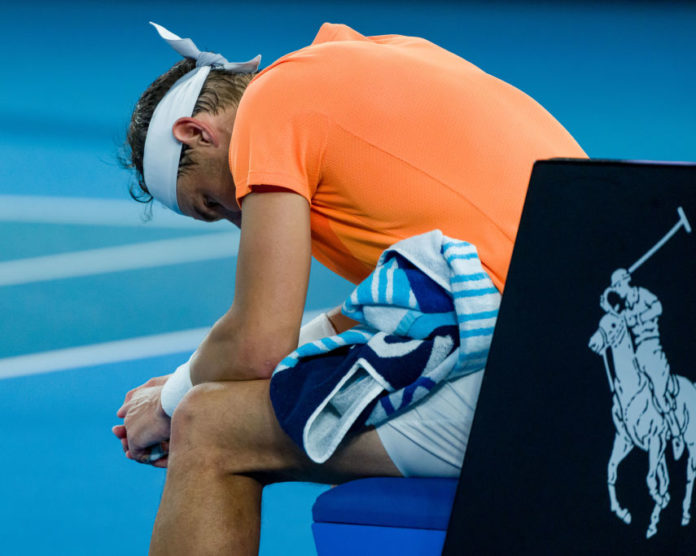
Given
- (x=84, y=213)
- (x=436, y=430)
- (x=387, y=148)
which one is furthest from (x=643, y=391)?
(x=84, y=213)

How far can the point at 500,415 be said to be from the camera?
93cm

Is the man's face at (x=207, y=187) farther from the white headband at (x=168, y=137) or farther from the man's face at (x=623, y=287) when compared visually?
the man's face at (x=623, y=287)

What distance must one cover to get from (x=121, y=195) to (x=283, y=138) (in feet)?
7.43

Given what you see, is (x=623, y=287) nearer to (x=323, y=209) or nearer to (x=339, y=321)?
(x=323, y=209)

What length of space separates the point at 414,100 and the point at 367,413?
14.7 inches

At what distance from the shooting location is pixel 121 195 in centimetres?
336

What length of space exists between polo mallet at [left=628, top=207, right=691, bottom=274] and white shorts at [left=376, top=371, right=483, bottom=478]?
0.26 m

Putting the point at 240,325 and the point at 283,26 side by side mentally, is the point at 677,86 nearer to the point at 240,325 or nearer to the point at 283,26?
the point at 283,26

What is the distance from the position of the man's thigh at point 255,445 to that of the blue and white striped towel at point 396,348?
1.4 inches

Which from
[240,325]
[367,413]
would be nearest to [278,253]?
[240,325]

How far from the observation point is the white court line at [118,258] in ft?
9.46

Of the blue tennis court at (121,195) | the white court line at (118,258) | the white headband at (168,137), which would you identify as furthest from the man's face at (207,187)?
the white court line at (118,258)

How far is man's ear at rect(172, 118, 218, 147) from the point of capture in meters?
1.39

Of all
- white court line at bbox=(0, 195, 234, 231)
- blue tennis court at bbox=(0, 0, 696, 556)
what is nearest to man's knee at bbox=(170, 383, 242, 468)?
blue tennis court at bbox=(0, 0, 696, 556)
